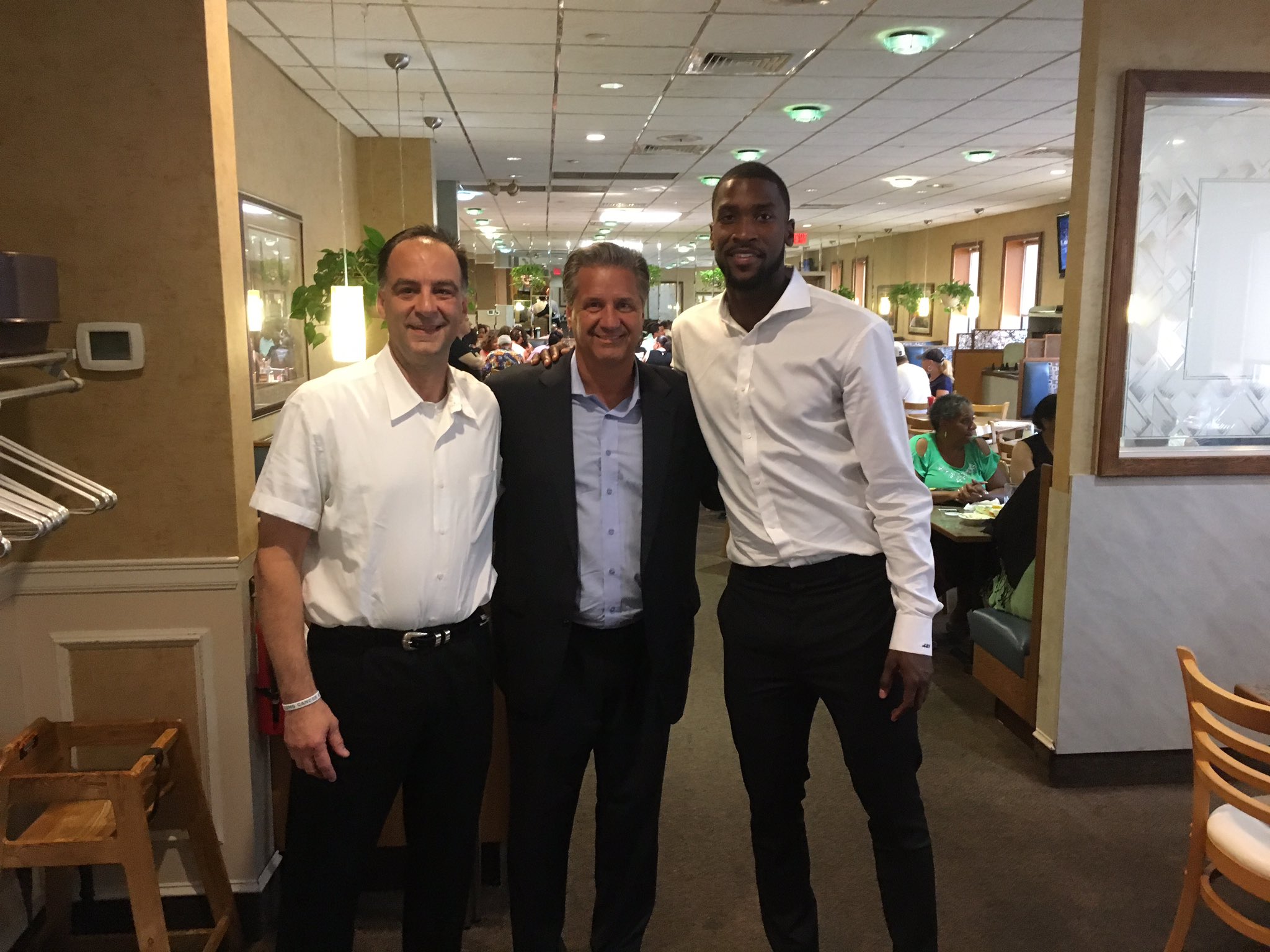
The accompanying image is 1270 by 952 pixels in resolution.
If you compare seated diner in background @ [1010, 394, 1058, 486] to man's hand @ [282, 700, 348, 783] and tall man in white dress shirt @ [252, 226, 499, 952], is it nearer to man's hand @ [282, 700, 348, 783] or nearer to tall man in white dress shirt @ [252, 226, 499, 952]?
tall man in white dress shirt @ [252, 226, 499, 952]

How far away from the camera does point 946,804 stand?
3.09 m

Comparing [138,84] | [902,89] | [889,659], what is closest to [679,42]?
[902,89]

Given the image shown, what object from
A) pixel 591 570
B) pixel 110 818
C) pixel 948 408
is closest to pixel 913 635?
pixel 591 570

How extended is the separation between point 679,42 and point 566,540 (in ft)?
12.2

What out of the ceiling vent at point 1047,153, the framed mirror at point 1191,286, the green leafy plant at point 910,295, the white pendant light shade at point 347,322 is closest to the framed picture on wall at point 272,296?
the white pendant light shade at point 347,322

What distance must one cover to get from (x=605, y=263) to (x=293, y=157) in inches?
177

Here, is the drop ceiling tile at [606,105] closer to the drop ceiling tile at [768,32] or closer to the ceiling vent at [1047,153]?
the drop ceiling tile at [768,32]

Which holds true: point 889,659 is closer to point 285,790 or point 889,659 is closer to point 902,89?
point 285,790

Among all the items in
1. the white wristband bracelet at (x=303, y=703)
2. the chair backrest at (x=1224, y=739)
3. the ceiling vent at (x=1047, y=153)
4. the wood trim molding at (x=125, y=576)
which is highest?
Answer: the ceiling vent at (x=1047, y=153)

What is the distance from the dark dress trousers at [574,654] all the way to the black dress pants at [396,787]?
0.11m

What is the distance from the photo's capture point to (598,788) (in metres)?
2.04

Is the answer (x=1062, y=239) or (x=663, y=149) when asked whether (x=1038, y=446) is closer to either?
(x=663, y=149)

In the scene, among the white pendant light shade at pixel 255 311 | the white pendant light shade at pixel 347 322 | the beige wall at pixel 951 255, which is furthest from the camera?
the beige wall at pixel 951 255

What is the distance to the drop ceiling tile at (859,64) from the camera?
194 inches
